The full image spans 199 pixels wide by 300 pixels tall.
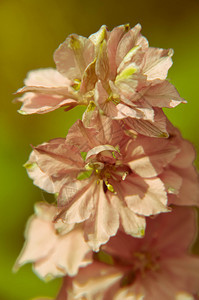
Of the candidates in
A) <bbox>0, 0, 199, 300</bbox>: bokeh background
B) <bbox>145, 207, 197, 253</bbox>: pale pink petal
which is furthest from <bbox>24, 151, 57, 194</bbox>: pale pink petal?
<bbox>0, 0, 199, 300</bbox>: bokeh background

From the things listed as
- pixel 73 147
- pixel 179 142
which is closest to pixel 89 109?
pixel 73 147

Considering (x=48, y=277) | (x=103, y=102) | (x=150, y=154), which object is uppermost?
(x=103, y=102)

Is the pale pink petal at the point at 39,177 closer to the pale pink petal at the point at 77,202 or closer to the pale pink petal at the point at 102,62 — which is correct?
the pale pink petal at the point at 77,202

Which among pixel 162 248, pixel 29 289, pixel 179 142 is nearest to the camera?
pixel 179 142

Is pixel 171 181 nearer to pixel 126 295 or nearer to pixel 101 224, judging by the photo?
pixel 101 224

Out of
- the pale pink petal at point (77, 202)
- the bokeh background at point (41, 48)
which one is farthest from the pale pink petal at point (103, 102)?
the bokeh background at point (41, 48)

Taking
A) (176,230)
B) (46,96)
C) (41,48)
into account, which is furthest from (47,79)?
(41,48)

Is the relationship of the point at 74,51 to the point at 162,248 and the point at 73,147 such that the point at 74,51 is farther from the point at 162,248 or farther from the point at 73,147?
the point at 162,248
